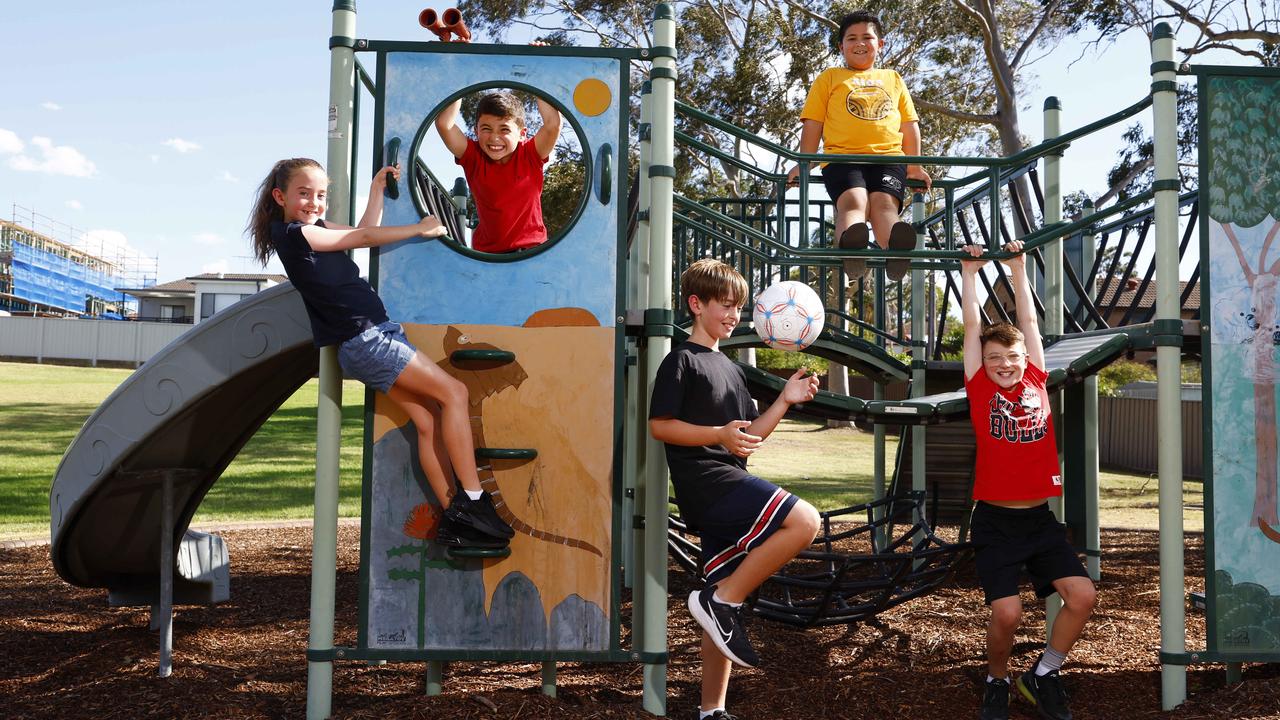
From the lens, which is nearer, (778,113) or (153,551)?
(153,551)

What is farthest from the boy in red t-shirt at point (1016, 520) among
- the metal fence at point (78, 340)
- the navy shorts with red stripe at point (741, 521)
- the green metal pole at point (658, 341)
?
the metal fence at point (78, 340)

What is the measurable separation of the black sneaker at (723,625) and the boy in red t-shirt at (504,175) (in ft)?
5.11

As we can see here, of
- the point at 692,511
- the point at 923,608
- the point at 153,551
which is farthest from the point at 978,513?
the point at 153,551

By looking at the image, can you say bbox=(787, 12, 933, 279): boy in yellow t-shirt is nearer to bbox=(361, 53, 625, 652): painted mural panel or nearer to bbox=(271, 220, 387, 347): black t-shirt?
bbox=(361, 53, 625, 652): painted mural panel

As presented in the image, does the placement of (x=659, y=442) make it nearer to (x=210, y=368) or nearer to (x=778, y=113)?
(x=210, y=368)

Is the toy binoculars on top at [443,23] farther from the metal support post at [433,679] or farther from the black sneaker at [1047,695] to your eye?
the black sneaker at [1047,695]

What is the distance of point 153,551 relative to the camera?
4914 mm

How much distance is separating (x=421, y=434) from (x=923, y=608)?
3.56 metres

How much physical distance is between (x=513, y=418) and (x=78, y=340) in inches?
1614

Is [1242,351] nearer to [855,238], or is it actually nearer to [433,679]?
[855,238]

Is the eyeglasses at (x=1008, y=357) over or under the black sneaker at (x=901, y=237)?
under

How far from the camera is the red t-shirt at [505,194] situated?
3.94 metres

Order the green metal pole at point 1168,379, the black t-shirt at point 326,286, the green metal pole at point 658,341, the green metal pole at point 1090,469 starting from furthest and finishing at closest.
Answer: the green metal pole at point 1090,469 → the green metal pole at point 1168,379 → the green metal pole at point 658,341 → the black t-shirt at point 326,286

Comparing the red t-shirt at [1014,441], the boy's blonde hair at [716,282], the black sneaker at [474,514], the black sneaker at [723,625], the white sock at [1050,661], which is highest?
the boy's blonde hair at [716,282]
